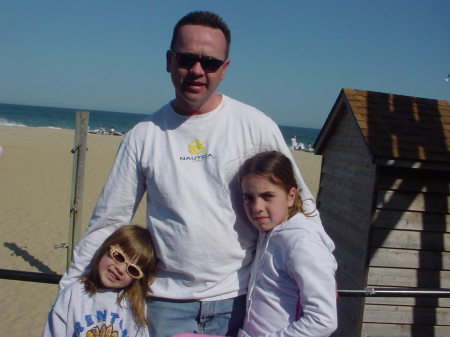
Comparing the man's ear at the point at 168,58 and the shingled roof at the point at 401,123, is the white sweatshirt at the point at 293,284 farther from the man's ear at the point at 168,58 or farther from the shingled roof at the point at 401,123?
the shingled roof at the point at 401,123

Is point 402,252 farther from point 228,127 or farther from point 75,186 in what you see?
point 75,186

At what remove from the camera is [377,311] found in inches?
202

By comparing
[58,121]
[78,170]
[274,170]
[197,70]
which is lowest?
[274,170]

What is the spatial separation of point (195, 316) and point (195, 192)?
51 cm

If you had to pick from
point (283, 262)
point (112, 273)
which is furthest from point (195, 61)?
point (112, 273)

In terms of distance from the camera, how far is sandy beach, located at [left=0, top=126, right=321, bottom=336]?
6.18 meters

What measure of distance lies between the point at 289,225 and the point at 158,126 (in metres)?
0.68

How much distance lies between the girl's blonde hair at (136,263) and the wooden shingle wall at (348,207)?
3.65 metres

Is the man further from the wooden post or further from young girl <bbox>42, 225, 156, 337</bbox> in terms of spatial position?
the wooden post

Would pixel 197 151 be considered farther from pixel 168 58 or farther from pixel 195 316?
Result: pixel 195 316

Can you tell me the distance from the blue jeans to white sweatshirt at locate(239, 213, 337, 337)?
94 mm

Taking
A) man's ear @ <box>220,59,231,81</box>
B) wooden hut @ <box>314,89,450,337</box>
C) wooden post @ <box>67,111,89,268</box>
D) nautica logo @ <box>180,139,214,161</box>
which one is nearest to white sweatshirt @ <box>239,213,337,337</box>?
nautica logo @ <box>180,139,214,161</box>

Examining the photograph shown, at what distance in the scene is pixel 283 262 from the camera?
→ 160 centimetres

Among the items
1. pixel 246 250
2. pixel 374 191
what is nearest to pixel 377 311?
pixel 374 191
